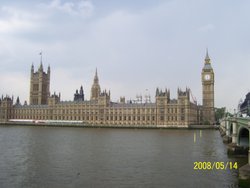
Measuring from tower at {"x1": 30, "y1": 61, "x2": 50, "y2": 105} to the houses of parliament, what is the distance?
1862 mm

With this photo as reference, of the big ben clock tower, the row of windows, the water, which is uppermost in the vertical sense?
the big ben clock tower

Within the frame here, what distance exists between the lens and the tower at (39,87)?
171 m

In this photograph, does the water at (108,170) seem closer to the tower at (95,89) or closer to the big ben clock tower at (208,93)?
the big ben clock tower at (208,93)

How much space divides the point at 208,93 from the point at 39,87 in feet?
309

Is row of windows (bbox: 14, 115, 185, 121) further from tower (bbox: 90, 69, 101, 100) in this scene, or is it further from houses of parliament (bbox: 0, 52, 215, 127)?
tower (bbox: 90, 69, 101, 100)

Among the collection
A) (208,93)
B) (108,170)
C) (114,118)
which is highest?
(208,93)

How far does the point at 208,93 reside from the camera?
137 metres

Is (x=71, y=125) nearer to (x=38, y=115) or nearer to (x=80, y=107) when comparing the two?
(x=80, y=107)
